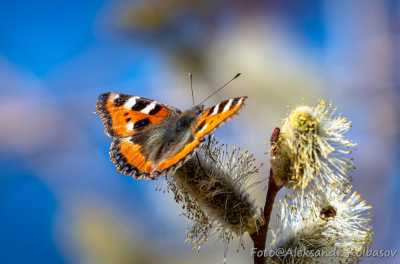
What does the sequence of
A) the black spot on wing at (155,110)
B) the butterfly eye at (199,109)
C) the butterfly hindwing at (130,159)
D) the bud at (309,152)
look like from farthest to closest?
the black spot on wing at (155,110) < the butterfly eye at (199,109) < the butterfly hindwing at (130,159) < the bud at (309,152)

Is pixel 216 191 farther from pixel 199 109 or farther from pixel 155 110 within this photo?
pixel 155 110

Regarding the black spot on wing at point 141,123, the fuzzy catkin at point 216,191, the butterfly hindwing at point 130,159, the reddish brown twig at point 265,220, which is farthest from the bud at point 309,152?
the black spot on wing at point 141,123

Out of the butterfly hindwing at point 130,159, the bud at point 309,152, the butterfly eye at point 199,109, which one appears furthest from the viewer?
the butterfly eye at point 199,109

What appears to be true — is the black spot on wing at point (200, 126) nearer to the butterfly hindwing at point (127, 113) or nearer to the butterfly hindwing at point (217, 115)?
the butterfly hindwing at point (217, 115)

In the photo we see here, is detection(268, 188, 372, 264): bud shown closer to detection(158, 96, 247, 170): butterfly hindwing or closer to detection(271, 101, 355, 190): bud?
detection(271, 101, 355, 190): bud

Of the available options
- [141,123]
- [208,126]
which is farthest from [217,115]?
[141,123]

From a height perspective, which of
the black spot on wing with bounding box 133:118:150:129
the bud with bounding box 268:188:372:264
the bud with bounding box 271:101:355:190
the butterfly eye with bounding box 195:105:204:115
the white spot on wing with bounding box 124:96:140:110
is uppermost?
the white spot on wing with bounding box 124:96:140:110

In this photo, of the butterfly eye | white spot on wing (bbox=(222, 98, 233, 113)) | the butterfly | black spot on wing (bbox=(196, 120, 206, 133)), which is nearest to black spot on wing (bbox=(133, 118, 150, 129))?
the butterfly
